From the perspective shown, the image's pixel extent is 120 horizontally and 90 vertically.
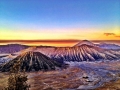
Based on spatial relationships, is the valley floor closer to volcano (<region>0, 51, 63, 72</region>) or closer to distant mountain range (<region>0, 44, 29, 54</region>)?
volcano (<region>0, 51, 63, 72</region>)

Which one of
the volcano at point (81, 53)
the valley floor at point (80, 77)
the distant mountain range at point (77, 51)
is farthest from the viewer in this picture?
the volcano at point (81, 53)

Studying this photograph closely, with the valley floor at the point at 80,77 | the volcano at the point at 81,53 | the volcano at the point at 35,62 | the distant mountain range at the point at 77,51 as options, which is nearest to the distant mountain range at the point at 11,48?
the distant mountain range at the point at 77,51

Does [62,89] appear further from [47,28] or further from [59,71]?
[47,28]

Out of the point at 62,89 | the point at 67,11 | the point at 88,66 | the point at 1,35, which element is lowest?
the point at 62,89

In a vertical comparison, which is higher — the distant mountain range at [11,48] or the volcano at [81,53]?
the distant mountain range at [11,48]

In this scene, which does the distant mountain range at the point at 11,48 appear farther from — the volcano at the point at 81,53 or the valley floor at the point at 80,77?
the valley floor at the point at 80,77

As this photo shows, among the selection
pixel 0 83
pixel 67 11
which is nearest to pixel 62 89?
pixel 0 83
